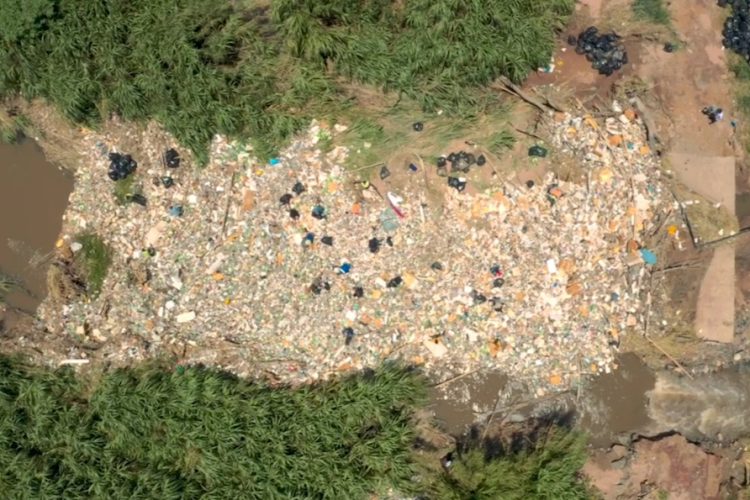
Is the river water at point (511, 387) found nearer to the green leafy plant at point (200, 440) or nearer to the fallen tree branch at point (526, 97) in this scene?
the green leafy plant at point (200, 440)

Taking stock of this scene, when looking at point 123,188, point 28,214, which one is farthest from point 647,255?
point 28,214

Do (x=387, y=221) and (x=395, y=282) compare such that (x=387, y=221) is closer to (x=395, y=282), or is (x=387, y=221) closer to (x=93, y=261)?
(x=395, y=282)

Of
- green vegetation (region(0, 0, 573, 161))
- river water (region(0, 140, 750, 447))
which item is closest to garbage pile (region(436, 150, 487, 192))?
green vegetation (region(0, 0, 573, 161))

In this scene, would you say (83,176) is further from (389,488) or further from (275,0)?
(389,488)

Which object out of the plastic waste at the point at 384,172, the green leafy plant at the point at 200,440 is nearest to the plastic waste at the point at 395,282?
the green leafy plant at the point at 200,440

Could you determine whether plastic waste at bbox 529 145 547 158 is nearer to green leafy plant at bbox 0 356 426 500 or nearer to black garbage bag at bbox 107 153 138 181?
green leafy plant at bbox 0 356 426 500
